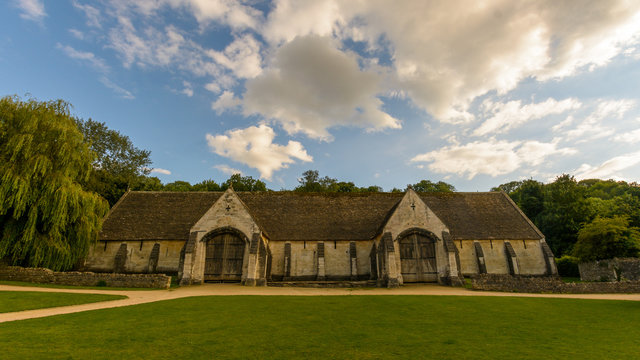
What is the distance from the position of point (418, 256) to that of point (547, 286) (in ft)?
28.3

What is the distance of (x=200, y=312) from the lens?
11914mm

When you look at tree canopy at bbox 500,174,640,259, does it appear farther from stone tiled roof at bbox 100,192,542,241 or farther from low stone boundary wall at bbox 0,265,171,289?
low stone boundary wall at bbox 0,265,171,289

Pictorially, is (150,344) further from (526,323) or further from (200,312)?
(526,323)

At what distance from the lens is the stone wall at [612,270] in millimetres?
23641

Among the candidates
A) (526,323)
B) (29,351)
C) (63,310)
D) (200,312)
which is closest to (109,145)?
(63,310)

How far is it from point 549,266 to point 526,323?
908 inches

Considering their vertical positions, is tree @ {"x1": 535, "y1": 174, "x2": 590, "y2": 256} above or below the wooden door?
above

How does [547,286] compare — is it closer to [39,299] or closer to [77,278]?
[39,299]

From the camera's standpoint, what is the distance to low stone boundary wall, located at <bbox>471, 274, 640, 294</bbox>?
19094 mm

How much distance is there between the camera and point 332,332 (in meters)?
8.68

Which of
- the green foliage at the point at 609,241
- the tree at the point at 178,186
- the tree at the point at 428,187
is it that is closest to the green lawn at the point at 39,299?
the green foliage at the point at 609,241

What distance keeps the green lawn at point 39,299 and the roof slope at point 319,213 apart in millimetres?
14160

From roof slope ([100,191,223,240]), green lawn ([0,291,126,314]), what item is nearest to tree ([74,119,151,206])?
roof slope ([100,191,223,240])

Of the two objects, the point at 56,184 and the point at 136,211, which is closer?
the point at 56,184
